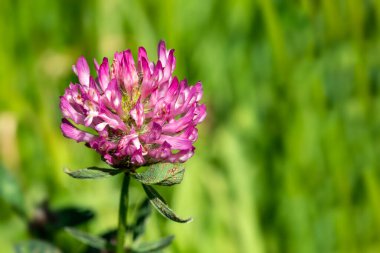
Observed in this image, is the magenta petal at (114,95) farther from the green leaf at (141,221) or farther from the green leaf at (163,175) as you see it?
the green leaf at (141,221)

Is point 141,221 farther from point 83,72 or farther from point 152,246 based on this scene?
point 83,72

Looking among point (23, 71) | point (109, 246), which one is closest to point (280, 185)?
point (109, 246)

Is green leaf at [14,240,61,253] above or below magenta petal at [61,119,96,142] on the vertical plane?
below

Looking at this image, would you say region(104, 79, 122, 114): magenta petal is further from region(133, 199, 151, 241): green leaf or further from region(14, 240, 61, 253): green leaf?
region(14, 240, 61, 253): green leaf

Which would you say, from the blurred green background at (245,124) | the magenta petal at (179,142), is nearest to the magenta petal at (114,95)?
the magenta petal at (179,142)

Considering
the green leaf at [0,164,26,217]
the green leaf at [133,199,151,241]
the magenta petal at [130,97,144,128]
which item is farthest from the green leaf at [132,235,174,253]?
the green leaf at [0,164,26,217]

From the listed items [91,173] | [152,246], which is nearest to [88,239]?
[152,246]

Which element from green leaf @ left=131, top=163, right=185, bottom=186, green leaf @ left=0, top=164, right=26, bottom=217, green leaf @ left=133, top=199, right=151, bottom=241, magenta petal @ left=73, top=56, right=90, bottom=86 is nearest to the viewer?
green leaf @ left=131, top=163, right=185, bottom=186

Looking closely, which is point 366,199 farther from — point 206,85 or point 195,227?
point 206,85
